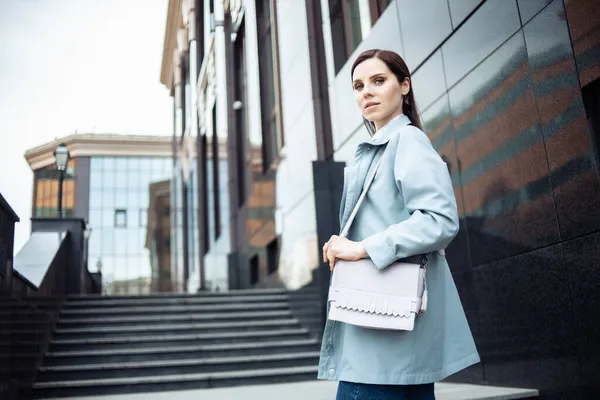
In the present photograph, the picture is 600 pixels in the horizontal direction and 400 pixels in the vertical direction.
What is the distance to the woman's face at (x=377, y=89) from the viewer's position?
1700 millimetres

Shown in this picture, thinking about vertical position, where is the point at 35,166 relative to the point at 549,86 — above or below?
above

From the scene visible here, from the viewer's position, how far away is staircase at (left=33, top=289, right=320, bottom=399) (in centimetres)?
720

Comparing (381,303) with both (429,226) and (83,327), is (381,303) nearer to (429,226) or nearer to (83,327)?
(429,226)

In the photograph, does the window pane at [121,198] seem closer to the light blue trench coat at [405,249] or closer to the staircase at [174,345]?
the staircase at [174,345]

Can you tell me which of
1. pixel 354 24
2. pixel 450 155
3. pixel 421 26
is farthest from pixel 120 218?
pixel 450 155

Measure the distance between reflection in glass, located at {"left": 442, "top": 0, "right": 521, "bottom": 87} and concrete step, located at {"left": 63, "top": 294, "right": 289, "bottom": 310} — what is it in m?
6.16

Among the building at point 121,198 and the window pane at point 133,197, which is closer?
the building at point 121,198

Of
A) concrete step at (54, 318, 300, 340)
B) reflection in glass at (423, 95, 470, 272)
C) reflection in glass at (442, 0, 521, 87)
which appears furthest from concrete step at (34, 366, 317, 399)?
reflection in glass at (442, 0, 521, 87)

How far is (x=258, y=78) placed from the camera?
52.5 ft

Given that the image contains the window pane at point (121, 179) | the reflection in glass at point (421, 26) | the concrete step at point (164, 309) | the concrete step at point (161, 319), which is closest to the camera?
the reflection in glass at point (421, 26)

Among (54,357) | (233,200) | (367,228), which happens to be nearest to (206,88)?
(233,200)

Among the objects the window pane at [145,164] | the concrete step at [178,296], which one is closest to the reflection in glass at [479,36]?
the concrete step at [178,296]

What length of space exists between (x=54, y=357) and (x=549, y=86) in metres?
6.73

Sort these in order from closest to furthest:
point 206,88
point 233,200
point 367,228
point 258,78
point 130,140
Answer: point 367,228
point 258,78
point 233,200
point 206,88
point 130,140
